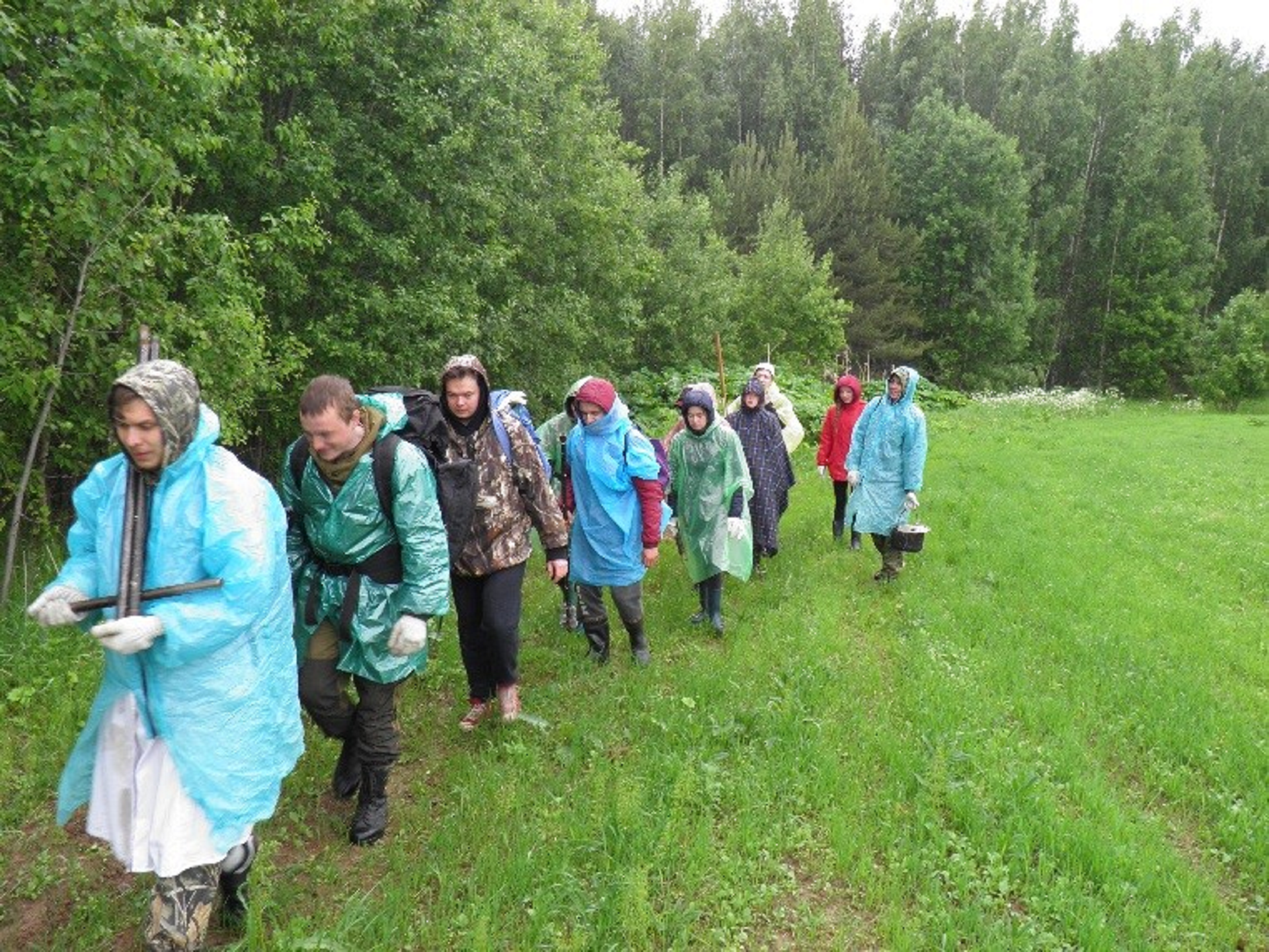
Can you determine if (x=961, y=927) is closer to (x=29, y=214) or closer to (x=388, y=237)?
(x=29, y=214)

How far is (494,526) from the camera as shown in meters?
4.30

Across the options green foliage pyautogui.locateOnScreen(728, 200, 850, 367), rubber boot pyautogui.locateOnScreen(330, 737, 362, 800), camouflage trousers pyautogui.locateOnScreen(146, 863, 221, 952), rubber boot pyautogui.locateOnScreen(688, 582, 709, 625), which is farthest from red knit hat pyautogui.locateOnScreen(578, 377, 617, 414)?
green foliage pyautogui.locateOnScreen(728, 200, 850, 367)

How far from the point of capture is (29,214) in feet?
16.0

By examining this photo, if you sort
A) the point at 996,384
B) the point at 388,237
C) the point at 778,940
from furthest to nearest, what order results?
the point at 996,384 < the point at 388,237 < the point at 778,940

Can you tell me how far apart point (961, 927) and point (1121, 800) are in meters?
1.54

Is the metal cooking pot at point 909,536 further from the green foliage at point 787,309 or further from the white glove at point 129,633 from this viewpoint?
the green foliage at point 787,309

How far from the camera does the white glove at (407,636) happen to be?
3.17 m

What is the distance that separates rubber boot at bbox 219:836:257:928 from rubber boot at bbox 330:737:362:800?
909 mm

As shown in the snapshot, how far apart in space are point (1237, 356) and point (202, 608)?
37.3 metres

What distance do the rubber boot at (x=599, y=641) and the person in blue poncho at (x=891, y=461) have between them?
2.87m

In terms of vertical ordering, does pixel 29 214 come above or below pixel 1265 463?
above

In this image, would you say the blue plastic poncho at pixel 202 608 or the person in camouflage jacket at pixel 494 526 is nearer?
the blue plastic poncho at pixel 202 608

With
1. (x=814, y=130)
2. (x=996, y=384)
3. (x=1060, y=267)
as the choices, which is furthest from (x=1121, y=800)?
(x=814, y=130)

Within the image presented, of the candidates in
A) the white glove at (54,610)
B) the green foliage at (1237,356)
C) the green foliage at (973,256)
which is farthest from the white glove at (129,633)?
the green foliage at (973,256)
